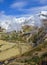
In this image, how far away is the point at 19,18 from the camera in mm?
17109

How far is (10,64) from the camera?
421 inches

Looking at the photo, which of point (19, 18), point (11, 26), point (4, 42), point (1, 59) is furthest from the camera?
point (19, 18)

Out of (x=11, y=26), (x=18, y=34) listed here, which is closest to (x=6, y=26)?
(x=11, y=26)

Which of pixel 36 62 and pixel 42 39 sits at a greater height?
pixel 42 39

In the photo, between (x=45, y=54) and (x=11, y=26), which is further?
(x=11, y=26)

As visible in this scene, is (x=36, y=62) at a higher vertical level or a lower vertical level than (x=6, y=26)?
lower

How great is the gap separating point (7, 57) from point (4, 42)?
4.79 ft

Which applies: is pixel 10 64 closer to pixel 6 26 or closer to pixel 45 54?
pixel 45 54

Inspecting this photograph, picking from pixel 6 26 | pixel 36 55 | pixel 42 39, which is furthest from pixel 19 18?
pixel 36 55

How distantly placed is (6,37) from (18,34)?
0.81 meters

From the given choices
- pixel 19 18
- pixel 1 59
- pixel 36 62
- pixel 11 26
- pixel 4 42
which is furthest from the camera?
pixel 19 18

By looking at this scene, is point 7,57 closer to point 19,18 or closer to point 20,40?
point 20,40

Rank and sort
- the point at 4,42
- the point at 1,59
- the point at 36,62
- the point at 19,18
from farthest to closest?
the point at 19,18 → the point at 4,42 → the point at 1,59 → the point at 36,62

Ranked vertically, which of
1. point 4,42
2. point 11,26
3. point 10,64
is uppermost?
point 11,26
